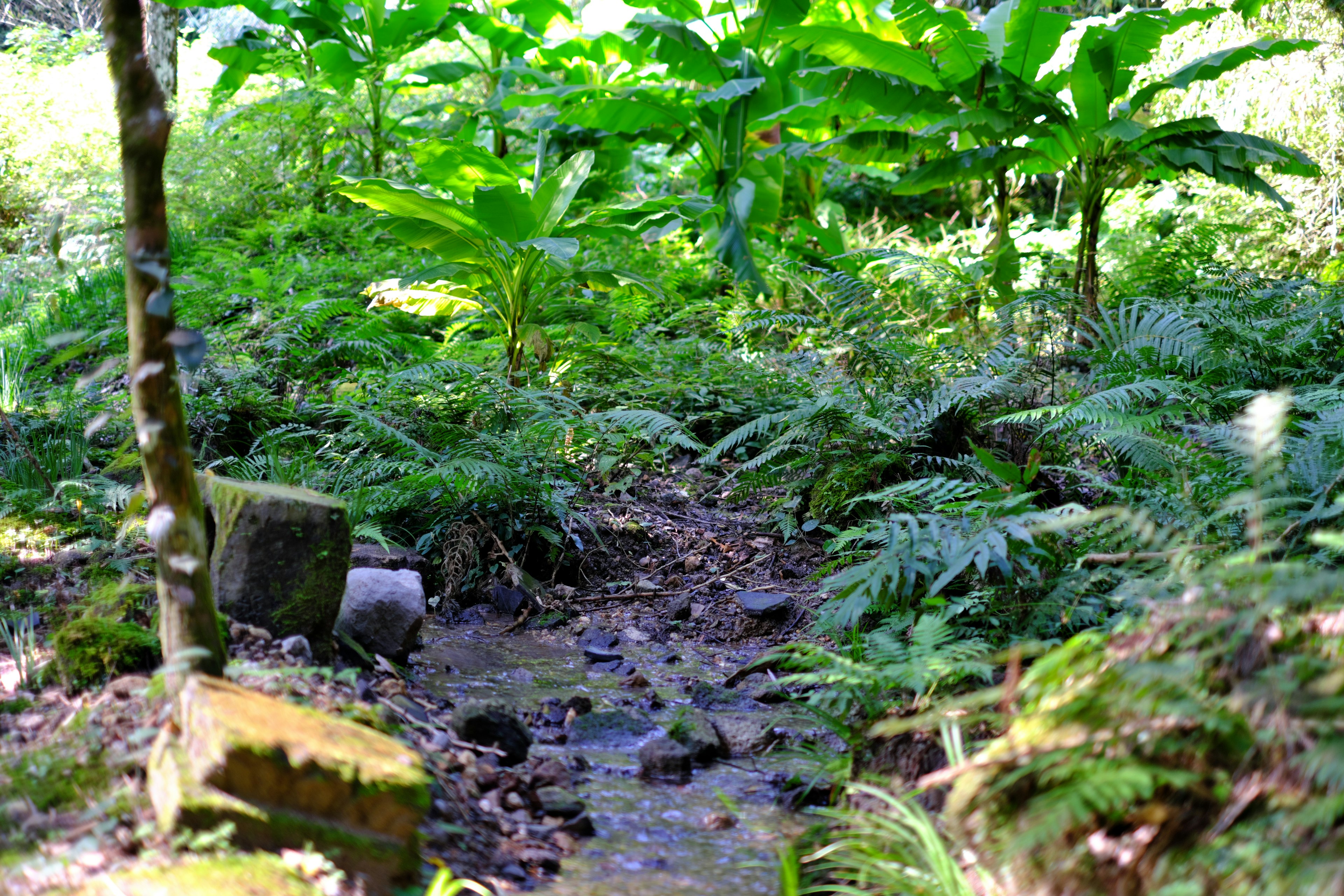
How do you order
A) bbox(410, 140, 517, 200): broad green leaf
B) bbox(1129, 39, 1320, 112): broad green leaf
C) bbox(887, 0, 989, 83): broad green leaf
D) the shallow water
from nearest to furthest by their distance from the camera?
the shallow water, bbox(1129, 39, 1320, 112): broad green leaf, bbox(887, 0, 989, 83): broad green leaf, bbox(410, 140, 517, 200): broad green leaf

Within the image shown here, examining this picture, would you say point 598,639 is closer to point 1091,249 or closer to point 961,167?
point 1091,249

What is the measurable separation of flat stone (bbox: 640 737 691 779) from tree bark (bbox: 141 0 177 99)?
10004mm

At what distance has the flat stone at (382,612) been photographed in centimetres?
286

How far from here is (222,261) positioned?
649cm

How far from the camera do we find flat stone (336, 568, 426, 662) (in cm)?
286

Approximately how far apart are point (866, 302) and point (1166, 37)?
5.92m

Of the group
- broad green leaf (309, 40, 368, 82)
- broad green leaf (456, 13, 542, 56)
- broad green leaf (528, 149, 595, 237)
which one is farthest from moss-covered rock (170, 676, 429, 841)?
broad green leaf (309, 40, 368, 82)

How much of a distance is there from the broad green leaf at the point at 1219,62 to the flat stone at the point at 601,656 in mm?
5143

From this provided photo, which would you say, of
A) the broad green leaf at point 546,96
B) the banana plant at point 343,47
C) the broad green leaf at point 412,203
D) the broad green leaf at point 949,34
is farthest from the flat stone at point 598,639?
the banana plant at point 343,47

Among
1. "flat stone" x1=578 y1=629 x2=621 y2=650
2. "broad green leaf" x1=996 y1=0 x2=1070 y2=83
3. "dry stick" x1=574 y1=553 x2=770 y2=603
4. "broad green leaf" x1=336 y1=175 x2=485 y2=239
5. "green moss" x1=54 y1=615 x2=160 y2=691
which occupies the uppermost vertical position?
"broad green leaf" x1=996 y1=0 x2=1070 y2=83

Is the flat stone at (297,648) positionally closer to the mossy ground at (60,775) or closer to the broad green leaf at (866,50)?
the mossy ground at (60,775)

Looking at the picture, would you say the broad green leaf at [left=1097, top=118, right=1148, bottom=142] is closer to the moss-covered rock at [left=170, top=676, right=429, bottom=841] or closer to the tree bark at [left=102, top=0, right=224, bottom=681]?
the tree bark at [left=102, top=0, right=224, bottom=681]

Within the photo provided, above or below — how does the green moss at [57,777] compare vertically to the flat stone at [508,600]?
above

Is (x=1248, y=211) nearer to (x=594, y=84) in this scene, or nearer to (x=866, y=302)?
(x=866, y=302)
